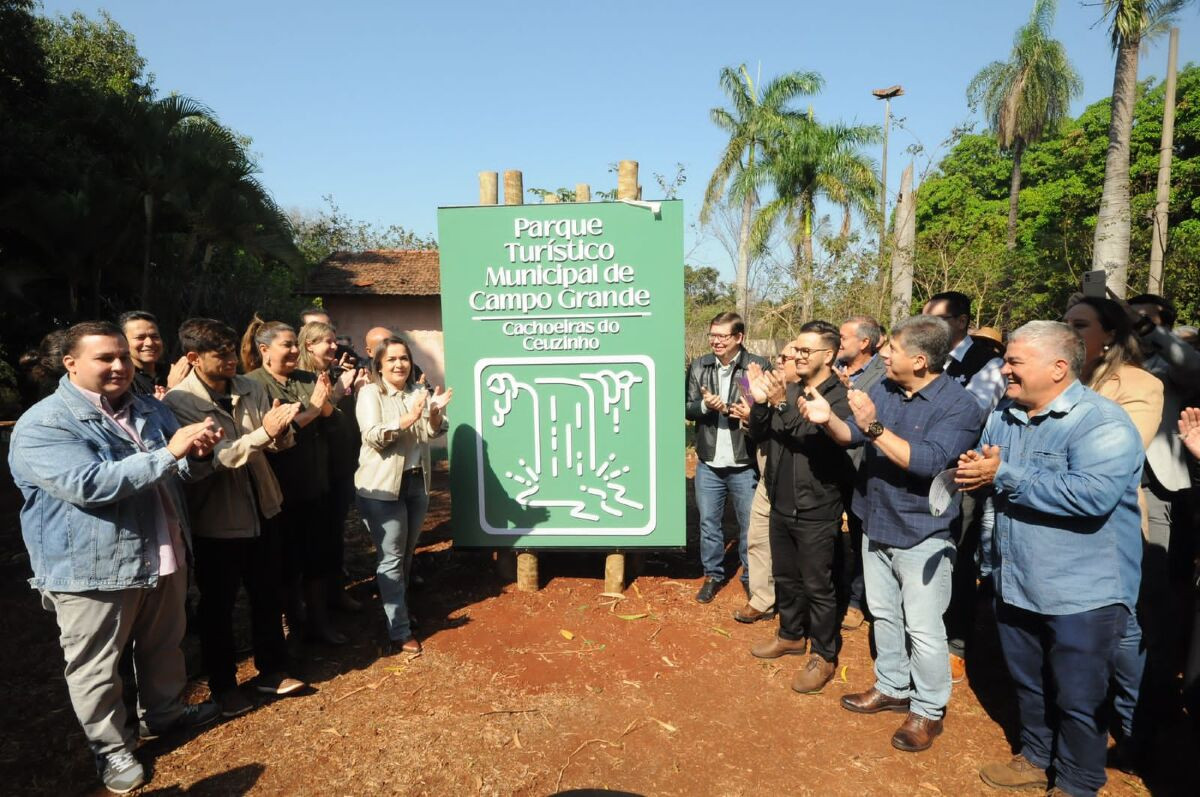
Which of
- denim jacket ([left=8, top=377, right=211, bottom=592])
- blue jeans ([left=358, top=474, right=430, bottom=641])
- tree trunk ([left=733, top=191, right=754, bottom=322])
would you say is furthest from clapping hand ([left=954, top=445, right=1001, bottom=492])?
tree trunk ([left=733, top=191, right=754, bottom=322])

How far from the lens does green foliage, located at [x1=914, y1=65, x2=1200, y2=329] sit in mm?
13438

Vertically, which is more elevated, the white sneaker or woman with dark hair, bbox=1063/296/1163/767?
woman with dark hair, bbox=1063/296/1163/767

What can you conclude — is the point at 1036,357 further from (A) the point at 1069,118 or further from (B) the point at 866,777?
(A) the point at 1069,118

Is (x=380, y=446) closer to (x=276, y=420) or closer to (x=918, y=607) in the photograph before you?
(x=276, y=420)

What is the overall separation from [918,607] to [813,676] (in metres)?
0.82

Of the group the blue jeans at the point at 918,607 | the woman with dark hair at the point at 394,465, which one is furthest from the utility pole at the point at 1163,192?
the woman with dark hair at the point at 394,465

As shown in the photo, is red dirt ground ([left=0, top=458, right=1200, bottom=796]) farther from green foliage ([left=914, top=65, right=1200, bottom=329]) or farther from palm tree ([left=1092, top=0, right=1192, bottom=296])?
green foliage ([left=914, top=65, right=1200, bottom=329])

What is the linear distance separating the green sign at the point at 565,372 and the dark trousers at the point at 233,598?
1505mm

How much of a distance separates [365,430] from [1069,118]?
3461 centimetres

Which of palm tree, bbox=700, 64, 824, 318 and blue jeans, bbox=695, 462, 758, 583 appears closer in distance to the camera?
blue jeans, bbox=695, 462, 758, 583

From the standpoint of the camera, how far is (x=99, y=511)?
2.76 meters

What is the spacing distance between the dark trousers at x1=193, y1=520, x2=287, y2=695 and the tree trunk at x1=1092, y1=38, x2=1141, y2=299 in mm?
11557

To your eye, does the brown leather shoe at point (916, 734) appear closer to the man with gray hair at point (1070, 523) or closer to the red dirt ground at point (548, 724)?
the red dirt ground at point (548, 724)

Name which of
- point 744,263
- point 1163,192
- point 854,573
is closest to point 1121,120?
point 1163,192
